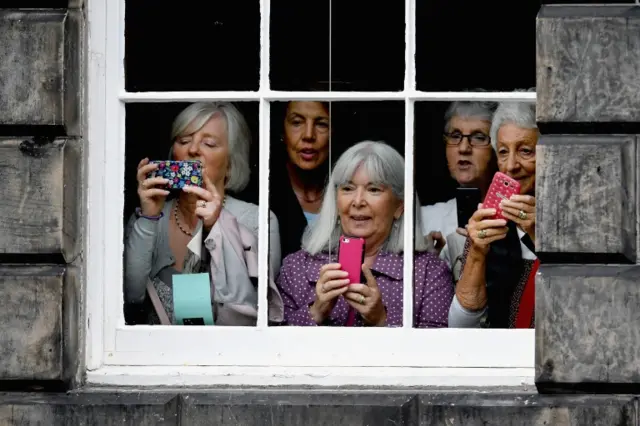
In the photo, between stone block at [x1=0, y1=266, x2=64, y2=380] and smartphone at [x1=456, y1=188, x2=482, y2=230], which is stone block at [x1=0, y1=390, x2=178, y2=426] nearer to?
stone block at [x1=0, y1=266, x2=64, y2=380]

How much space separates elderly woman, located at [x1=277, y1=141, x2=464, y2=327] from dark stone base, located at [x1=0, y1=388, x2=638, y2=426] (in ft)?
1.13

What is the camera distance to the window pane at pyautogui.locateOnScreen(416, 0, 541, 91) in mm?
5289

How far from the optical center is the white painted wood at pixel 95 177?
532cm

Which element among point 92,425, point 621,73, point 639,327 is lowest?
point 92,425

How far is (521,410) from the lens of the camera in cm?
502

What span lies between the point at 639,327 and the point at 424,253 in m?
0.81

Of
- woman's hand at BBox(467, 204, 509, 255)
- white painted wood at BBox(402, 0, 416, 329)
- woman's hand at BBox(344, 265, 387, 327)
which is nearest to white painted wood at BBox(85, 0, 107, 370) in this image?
woman's hand at BBox(344, 265, 387, 327)

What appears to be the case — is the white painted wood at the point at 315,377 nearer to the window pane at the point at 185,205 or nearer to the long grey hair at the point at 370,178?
the window pane at the point at 185,205

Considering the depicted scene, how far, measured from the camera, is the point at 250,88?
5.39m

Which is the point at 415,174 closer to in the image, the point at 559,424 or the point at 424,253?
the point at 424,253

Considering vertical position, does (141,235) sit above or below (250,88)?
below

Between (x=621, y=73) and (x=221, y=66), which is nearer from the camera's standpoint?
(x=621, y=73)

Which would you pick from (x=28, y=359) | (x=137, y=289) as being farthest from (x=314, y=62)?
(x=28, y=359)

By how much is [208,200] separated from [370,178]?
1.91 feet
